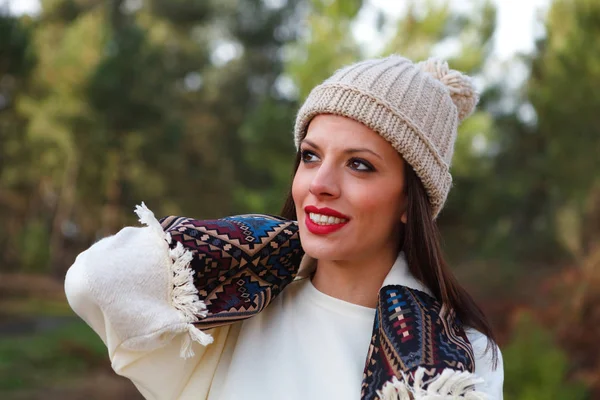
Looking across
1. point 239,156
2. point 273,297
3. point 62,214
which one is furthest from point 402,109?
point 239,156

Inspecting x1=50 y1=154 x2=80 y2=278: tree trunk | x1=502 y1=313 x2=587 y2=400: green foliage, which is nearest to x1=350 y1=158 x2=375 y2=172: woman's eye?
x1=502 y1=313 x2=587 y2=400: green foliage

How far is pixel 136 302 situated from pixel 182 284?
15 cm

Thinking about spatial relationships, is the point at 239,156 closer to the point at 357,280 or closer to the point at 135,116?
the point at 135,116

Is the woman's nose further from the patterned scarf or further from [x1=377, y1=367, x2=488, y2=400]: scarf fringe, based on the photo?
[x1=377, y1=367, x2=488, y2=400]: scarf fringe

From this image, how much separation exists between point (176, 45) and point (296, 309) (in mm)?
18302

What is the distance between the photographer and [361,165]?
200cm

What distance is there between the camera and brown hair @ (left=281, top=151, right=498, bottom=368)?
209cm

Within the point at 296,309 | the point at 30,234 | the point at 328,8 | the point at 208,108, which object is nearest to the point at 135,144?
the point at 30,234

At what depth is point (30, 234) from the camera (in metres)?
15.6

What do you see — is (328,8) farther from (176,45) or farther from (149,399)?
(176,45)

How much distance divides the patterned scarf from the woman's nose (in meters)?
0.21

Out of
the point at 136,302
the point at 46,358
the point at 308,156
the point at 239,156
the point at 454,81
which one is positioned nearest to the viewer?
the point at 136,302

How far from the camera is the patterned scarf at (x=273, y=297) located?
5.71ft

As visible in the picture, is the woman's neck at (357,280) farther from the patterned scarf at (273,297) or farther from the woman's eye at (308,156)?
the woman's eye at (308,156)
